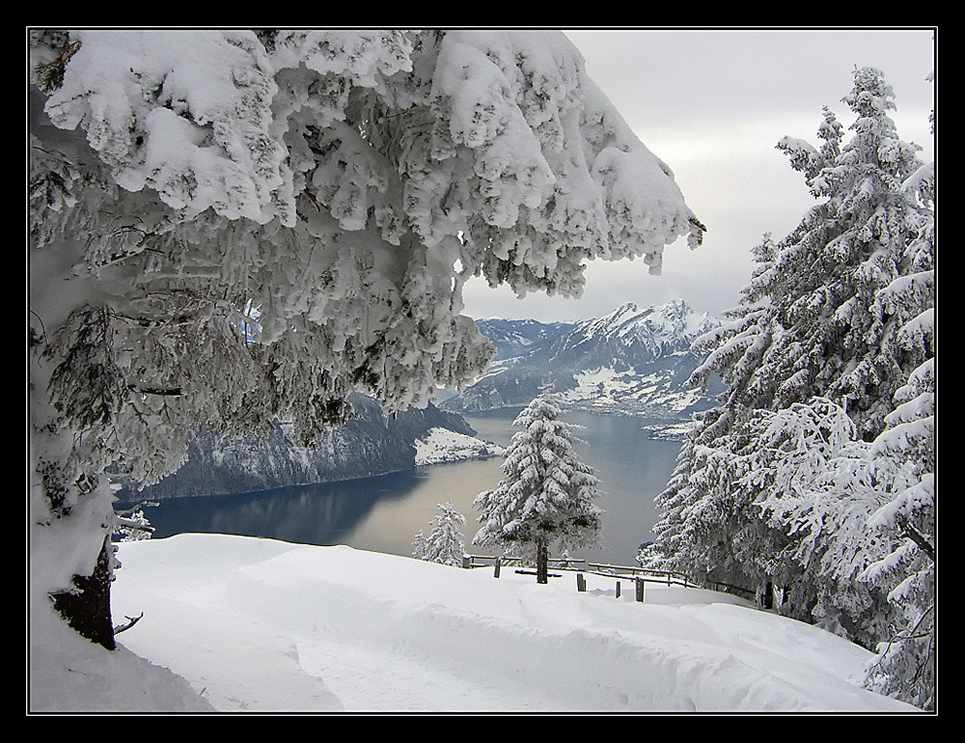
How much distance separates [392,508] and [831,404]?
44770 mm

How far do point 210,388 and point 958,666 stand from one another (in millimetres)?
4782

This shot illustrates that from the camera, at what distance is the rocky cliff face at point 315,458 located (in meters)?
46.4

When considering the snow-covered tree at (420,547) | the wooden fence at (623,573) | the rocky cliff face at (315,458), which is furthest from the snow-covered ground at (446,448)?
the wooden fence at (623,573)

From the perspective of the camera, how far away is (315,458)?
5553 centimetres

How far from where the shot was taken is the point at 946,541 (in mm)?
3666

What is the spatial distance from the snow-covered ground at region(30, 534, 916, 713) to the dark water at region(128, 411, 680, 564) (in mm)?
22711

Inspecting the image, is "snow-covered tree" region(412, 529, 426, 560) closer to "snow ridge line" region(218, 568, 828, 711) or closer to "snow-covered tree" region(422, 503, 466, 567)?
"snow-covered tree" region(422, 503, 466, 567)

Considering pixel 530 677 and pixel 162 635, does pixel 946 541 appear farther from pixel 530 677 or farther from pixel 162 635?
pixel 162 635

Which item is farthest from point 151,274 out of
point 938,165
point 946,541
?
point 946,541

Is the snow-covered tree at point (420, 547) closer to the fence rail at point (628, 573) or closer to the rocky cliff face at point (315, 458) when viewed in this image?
the fence rail at point (628, 573)

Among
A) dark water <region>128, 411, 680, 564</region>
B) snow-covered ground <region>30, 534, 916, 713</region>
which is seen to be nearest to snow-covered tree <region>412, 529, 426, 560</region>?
dark water <region>128, 411, 680, 564</region>

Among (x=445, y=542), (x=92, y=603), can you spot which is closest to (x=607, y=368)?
(x=445, y=542)

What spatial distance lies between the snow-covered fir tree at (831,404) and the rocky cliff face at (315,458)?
1129 inches

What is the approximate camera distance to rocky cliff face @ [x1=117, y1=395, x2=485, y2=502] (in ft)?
152
